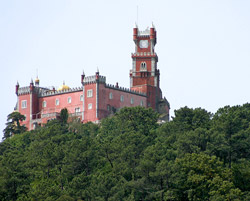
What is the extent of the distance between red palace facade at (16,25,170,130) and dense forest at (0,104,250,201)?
17.0m

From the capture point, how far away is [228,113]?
101m

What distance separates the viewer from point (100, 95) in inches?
5059

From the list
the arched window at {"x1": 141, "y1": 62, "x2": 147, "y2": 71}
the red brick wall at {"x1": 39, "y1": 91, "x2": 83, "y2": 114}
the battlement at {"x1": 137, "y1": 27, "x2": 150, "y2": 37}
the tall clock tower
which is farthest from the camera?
the battlement at {"x1": 137, "y1": 27, "x2": 150, "y2": 37}

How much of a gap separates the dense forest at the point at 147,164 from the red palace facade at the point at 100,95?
16961 mm

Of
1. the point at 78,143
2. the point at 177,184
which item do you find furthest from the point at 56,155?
the point at 177,184

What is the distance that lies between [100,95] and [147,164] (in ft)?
144

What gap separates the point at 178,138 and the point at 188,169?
11.9 metres

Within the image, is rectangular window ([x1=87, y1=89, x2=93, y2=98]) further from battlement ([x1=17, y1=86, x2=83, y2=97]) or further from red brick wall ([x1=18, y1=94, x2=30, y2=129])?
red brick wall ([x1=18, y1=94, x2=30, y2=129])

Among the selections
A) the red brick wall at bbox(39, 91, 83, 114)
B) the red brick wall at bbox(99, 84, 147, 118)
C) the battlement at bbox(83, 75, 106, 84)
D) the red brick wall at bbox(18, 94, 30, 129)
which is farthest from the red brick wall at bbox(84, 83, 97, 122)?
the red brick wall at bbox(18, 94, 30, 129)

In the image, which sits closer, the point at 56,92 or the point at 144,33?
the point at 56,92

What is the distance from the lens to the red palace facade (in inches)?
5074

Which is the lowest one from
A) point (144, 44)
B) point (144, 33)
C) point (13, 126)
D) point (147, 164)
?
point (147, 164)

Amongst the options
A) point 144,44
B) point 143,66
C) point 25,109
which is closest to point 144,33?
point 144,44

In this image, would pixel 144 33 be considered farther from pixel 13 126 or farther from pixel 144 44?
pixel 13 126
